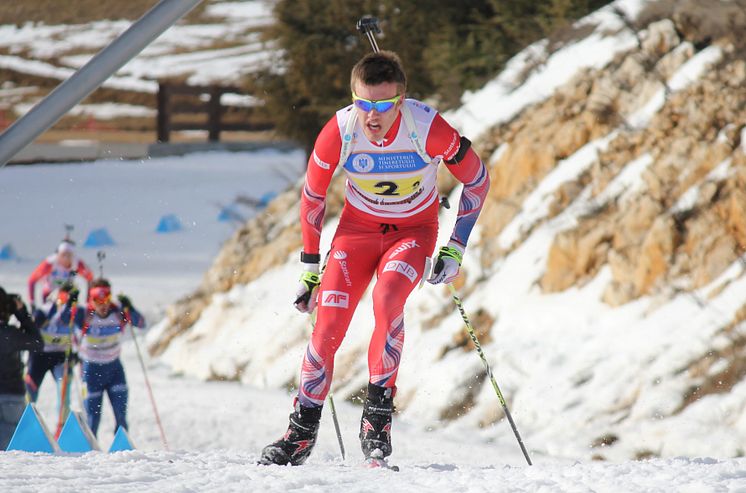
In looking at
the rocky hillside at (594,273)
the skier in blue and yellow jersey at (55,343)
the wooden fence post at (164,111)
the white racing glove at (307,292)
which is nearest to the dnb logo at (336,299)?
the white racing glove at (307,292)

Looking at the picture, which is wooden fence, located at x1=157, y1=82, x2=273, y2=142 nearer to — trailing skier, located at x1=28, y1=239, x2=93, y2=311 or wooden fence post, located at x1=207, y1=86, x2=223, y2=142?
wooden fence post, located at x1=207, y1=86, x2=223, y2=142

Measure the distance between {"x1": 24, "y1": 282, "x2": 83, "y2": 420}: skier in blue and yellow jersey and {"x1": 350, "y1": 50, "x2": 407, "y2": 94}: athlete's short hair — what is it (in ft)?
21.4

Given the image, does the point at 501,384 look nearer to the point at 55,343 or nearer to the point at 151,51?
the point at 55,343

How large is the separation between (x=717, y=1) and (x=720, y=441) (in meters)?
6.99

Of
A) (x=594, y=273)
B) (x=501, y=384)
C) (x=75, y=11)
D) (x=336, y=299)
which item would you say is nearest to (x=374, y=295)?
(x=336, y=299)

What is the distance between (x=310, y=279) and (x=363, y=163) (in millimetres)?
686

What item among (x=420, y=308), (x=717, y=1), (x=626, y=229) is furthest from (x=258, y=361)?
(x=717, y=1)

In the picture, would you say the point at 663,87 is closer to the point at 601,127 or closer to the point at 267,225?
the point at 601,127

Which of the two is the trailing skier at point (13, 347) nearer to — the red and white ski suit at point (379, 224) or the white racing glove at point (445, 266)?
the red and white ski suit at point (379, 224)

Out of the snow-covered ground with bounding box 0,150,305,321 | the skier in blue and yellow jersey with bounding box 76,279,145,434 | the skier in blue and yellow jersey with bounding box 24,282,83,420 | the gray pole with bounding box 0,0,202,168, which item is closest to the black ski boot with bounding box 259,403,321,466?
the gray pole with bounding box 0,0,202,168

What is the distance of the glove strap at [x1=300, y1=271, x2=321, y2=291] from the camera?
5.52m

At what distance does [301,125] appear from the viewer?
67.2 ft

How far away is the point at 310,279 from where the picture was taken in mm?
5531

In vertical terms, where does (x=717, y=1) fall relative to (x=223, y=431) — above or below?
above
